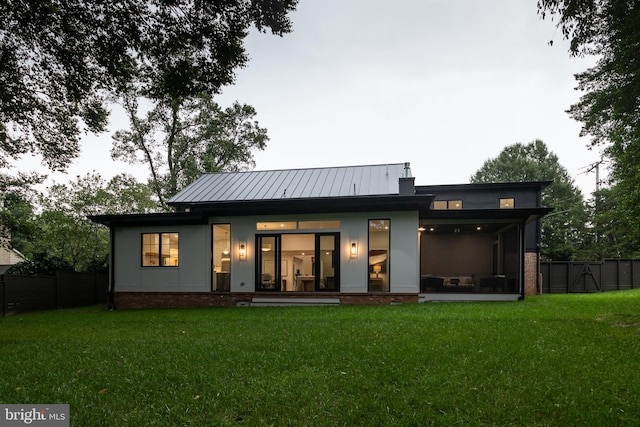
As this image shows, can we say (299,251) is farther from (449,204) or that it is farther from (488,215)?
(449,204)

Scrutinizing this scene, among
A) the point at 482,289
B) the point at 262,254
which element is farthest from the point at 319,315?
the point at 482,289

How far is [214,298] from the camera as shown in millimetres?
13148

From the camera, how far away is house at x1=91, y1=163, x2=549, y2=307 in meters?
12.4

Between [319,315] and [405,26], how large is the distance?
8.45 meters

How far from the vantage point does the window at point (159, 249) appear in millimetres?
13617

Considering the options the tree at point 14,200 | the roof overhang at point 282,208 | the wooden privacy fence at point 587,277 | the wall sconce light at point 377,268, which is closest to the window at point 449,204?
the wooden privacy fence at point 587,277

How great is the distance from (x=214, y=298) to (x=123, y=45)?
911cm

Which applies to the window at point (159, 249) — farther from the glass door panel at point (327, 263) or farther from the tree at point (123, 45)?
the tree at point (123, 45)

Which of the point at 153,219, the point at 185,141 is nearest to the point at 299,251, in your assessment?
the point at 153,219

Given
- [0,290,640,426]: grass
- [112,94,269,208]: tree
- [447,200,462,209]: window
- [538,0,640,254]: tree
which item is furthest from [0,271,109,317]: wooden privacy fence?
[447,200,462,209]: window

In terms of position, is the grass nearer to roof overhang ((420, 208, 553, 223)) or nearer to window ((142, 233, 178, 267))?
roof overhang ((420, 208, 553, 223))

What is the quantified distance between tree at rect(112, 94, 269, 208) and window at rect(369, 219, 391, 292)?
1505cm

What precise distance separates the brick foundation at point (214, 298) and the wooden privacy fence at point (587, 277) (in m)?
11.3

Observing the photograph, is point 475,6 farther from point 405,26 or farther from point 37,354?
point 37,354
